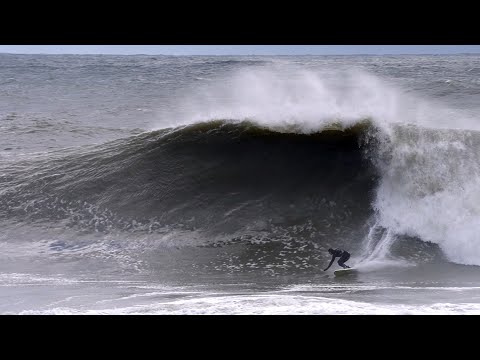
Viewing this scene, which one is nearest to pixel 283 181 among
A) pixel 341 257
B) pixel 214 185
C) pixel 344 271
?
pixel 214 185

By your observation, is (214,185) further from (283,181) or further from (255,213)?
(283,181)

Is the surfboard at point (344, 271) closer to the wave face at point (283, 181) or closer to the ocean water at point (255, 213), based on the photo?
the ocean water at point (255, 213)

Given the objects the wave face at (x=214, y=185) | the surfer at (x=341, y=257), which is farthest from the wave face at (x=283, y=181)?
the surfer at (x=341, y=257)

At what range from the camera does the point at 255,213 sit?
953 centimetres

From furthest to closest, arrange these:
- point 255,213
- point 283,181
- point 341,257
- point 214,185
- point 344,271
A: point 283,181 → point 214,185 → point 255,213 → point 341,257 → point 344,271

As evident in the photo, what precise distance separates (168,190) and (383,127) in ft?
14.7

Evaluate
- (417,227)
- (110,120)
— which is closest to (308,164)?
(417,227)

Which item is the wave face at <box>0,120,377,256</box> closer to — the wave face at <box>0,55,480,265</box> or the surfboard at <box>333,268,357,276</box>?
the wave face at <box>0,55,480,265</box>

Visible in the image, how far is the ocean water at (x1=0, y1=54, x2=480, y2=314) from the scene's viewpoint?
20.5ft

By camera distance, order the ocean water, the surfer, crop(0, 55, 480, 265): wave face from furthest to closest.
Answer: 1. crop(0, 55, 480, 265): wave face
2. the surfer
3. the ocean water

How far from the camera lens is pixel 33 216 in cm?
956

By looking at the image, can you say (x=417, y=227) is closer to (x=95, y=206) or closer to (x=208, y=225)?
(x=208, y=225)

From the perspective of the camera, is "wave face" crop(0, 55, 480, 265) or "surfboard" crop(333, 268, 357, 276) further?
"wave face" crop(0, 55, 480, 265)

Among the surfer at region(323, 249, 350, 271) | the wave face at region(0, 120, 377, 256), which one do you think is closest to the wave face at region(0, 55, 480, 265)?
the wave face at region(0, 120, 377, 256)
